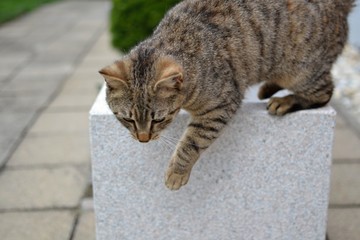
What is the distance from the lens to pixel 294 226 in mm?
2789

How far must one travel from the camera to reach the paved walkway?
3402 mm

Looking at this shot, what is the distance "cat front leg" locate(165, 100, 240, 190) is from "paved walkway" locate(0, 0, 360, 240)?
3.57ft

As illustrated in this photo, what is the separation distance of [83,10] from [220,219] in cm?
1144

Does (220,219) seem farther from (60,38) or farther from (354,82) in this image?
(60,38)

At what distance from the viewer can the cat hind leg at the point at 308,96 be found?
2666 millimetres

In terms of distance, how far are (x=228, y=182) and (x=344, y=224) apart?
1001 mm

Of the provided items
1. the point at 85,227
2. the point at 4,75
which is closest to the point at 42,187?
the point at 85,227

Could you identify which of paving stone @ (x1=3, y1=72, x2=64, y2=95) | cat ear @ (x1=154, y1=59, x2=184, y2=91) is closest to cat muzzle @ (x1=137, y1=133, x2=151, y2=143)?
cat ear @ (x1=154, y1=59, x2=184, y2=91)

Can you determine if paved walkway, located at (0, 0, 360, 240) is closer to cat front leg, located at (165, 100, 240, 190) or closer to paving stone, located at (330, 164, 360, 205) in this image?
paving stone, located at (330, 164, 360, 205)

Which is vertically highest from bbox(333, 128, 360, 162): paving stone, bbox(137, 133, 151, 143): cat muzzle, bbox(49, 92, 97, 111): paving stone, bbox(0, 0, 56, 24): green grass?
bbox(137, 133, 151, 143): cat muzzle

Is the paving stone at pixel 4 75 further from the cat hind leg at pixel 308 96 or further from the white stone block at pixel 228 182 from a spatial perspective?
the cat hind leg at pixel 308 96

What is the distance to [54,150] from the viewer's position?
4.53 meters

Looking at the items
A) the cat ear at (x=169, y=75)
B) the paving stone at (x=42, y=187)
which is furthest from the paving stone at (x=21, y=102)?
the cat ear at (x=169, y=75)

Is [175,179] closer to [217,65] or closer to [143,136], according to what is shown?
[143,136]
